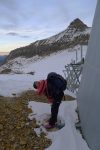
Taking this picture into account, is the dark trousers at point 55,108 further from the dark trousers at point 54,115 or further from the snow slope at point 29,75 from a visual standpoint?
the snow slope at point 29,75

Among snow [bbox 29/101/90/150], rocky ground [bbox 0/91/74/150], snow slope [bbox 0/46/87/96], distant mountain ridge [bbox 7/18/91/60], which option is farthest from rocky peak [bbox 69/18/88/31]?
rocky ground [bbox 0/91/74/150]

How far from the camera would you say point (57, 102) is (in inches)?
359

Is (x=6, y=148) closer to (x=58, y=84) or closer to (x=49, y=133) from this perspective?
(x=49, y=133)

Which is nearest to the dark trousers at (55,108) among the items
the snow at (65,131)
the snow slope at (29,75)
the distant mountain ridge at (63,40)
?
the snow at (65,131)

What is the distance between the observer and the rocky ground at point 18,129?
8.07 metres

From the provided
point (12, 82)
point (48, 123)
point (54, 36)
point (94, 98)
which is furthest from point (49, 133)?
point (54, 36)

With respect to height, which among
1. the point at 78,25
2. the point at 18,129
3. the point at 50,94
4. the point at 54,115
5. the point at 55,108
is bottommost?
the point at 18,129

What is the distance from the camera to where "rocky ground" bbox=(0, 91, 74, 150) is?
26.5 feet

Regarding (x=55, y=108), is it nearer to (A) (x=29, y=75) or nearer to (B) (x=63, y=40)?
(A) (x=29, y=75)

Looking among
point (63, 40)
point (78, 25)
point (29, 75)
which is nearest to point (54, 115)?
point (29, 75)

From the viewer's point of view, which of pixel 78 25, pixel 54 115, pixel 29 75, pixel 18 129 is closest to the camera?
pixel 18 129

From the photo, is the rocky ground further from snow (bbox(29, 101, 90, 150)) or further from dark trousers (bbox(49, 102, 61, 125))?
dark trousers (bbox(49, 102, 61, 125))

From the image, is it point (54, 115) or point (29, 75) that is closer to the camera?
point (54, 115)

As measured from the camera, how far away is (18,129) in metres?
8.90
